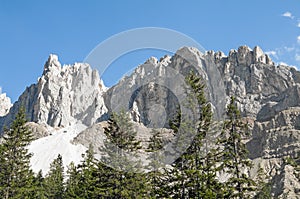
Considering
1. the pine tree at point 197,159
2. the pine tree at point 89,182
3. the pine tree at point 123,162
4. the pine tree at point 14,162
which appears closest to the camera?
the pine tree at point 197,159

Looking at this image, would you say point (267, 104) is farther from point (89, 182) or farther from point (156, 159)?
point (156, 159)

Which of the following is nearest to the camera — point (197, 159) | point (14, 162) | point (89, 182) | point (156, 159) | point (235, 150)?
point (197, 159)

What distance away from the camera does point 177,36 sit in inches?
658

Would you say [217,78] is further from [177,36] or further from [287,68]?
[287,68]

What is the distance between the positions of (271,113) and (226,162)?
137357 millimetres

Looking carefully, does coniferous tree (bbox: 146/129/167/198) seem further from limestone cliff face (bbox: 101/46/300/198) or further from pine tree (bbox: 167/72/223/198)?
limestone cliff face (bbox: 101/46/300/198)

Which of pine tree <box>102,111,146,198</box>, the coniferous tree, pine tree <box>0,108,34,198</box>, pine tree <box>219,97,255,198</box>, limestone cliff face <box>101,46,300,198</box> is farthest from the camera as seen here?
limestone cliff face <box>101,46,300,198</box>

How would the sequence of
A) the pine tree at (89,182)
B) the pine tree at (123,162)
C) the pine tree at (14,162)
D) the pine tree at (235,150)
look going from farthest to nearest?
the pine tree at (14,162), the pine tree at (89,182), the pine tree at (123,162), the pine tree at (235,150)

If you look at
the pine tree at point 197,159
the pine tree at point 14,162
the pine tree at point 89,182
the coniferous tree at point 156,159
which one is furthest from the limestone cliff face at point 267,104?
the pine tree at point 14,162

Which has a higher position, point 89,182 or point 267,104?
point 267,104

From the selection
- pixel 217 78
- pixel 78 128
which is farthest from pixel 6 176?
pixel 217 78

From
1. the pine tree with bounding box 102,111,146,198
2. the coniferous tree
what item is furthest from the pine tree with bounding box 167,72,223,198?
the pine tree with bounding box 102,111,146,198

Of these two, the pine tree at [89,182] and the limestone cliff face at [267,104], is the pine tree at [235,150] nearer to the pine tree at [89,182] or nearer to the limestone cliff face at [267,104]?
the limestone cliff face at [267,104]

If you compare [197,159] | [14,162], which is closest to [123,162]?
[197,159]
